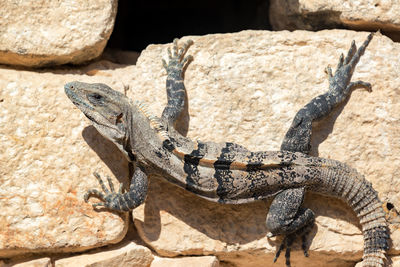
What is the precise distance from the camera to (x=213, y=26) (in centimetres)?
705

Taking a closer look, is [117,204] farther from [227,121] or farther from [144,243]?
[227,121]

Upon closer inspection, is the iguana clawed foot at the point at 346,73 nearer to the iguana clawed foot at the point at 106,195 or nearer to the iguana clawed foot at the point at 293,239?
A: the iguana clawed foot at the point at 293,239

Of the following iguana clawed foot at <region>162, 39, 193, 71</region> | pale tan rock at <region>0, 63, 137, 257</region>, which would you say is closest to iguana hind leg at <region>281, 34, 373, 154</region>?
iguana clawed foot at <region>162, 39, 193, 71</region>

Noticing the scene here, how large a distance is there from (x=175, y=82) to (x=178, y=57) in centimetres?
26

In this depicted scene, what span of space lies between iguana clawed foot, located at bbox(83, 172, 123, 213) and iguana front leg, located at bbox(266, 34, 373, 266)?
1.25m

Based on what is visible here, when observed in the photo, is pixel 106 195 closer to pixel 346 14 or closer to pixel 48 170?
pixel 48 170

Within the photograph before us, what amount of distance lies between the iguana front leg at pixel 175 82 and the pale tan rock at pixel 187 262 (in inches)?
45.9

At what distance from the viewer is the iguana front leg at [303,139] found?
13.3 ft

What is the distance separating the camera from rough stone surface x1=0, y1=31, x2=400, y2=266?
4.12m

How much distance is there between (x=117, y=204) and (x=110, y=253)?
453 mm

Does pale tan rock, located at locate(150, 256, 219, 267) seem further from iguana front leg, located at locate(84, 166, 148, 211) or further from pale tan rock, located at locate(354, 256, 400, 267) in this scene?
pale tan rock, located at locate(354, 256, 400, 267)

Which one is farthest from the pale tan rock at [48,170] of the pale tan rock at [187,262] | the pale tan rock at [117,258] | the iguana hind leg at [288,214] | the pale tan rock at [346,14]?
the pale tan rock at [346,14]


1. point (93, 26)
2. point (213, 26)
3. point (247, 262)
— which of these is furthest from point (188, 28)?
point (247, 262)

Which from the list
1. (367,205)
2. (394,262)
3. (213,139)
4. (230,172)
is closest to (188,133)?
(213,139)
